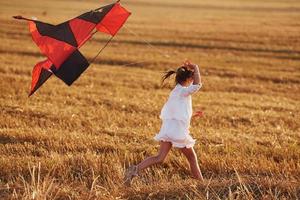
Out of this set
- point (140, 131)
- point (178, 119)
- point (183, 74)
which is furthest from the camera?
point (140, 131)

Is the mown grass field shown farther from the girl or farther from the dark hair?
the dark hair

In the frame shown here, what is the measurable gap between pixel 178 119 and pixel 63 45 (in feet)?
5.20

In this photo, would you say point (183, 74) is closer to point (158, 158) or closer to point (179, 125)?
point (179, 125)

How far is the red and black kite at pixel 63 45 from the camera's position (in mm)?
6539

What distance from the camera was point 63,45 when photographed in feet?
21.9

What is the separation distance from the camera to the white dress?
6379mm

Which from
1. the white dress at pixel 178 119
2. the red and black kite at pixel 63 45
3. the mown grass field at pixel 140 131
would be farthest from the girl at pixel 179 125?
the red and black kite at pixel 63 45

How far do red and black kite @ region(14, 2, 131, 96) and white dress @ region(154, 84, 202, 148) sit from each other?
105cm

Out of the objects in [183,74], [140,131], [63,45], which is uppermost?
[63,45]

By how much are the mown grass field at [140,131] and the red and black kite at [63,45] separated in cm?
110

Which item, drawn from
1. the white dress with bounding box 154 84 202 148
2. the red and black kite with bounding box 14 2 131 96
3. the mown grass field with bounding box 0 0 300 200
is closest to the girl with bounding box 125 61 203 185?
the white dress with bounding box 154 84 202 148

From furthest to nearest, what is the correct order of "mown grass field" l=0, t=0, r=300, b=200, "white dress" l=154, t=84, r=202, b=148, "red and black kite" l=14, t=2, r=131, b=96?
"red and black kite" l=14, t=2, r=131, b=96 < "white dress" l=154, t=84, r=202, b=148 < "mown grass field" l=0, t=0, r=300, b=200

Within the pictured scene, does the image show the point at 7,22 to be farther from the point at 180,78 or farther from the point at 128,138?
the point at 180,78

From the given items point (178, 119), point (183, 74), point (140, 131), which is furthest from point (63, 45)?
point (140, 131)
